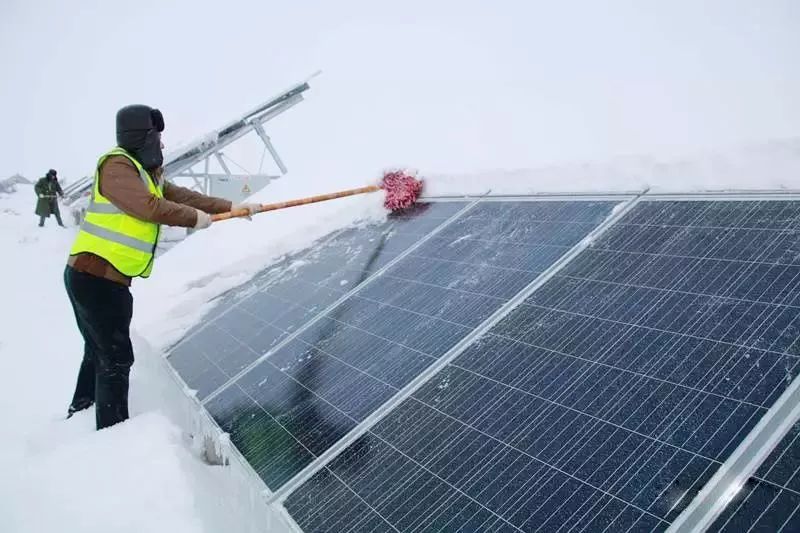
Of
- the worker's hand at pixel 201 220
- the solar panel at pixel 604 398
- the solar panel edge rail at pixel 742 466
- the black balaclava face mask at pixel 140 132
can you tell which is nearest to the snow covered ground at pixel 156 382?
the solar panel at pixel 604 398

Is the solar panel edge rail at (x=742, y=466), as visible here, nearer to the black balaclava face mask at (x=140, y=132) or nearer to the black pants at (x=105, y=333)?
the black pants at (x=105, y=333)

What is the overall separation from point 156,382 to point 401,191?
3179 millimetres

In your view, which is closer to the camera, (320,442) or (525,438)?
(525,438)

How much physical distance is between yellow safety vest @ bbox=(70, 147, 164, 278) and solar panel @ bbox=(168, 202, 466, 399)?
3.52 feet

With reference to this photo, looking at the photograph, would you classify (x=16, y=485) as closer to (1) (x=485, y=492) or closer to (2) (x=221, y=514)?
(2) (x=221, y=514)

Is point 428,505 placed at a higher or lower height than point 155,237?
lower

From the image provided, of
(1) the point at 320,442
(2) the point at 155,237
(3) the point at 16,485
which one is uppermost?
(2) the point at 155,237

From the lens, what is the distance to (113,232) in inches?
190

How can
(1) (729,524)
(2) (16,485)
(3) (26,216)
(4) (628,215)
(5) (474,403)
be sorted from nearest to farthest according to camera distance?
(1) (729,524)
(5) (474,403)
(2) (16,485)
(4) (628,215)
(3) (26,216)

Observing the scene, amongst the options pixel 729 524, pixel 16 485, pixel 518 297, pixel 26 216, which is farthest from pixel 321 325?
pixel 26 216

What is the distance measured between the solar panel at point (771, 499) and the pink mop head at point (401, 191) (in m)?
5.18

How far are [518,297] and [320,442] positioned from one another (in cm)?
150

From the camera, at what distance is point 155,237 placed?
511 centimetres

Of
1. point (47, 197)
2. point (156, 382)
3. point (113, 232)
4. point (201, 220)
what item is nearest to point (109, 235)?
point (113, 232)
